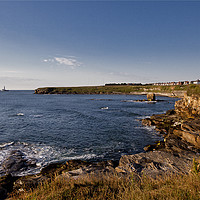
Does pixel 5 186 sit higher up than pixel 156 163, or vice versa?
pixel 156 163

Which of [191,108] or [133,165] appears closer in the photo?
[133,165]

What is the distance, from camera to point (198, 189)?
527cm

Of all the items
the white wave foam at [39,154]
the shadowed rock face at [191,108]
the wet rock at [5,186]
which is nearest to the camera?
the wet rock at [5,186]

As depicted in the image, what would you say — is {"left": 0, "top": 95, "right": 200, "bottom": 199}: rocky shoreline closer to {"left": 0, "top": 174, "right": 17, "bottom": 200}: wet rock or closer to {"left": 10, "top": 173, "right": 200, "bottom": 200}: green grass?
{"left": 0, "top": 174, "right": 17, "bottom": 200}: wet rock

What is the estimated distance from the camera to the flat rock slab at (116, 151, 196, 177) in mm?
10398

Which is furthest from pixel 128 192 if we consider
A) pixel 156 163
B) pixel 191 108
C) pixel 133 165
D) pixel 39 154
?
pixel 191 108

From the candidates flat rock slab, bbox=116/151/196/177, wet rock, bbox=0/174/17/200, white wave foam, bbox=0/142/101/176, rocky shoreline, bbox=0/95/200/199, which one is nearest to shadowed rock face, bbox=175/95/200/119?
rocky shoreline, bbox=0/95/200/199

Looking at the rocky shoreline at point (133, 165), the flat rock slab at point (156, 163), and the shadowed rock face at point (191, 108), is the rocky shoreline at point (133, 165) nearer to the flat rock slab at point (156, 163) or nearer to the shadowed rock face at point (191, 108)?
the flat rock slab at point (156, 163)

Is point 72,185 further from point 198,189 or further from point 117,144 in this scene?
point 117,144

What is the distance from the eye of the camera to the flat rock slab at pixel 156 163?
409 inches

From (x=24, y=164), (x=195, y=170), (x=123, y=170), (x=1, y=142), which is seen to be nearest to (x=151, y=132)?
(x=123, y=170)

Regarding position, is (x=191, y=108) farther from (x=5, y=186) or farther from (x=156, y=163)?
(x=5, y=186)

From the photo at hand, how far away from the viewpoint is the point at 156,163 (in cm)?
1184

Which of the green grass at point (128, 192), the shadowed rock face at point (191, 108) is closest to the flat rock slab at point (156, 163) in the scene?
the green grass at point (128, 192)
